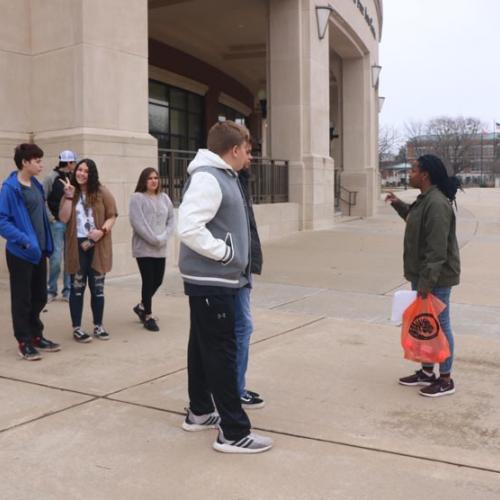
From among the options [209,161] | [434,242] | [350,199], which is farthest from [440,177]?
[350,199]

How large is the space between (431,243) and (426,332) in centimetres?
64

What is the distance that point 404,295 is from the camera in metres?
4.84

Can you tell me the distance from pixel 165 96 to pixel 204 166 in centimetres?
1938

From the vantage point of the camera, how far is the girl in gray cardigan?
6.65 metres

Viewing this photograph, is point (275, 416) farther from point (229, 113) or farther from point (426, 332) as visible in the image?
point (229, 113)

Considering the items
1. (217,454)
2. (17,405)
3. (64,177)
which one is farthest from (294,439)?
(64,177)

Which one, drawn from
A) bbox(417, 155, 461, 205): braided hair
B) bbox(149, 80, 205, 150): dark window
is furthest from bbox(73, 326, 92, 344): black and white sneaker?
bbox(149, 80, 205, 150): dark window

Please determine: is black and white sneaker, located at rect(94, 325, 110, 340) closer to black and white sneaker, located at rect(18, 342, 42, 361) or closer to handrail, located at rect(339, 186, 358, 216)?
black and white sneaker, located at rect(18, 342, 42, 361)

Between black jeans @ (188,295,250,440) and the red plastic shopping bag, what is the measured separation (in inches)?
63.0

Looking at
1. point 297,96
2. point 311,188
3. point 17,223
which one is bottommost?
point 17,223

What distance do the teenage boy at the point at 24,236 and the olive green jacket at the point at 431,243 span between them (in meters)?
3.04

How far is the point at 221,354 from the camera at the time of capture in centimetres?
367

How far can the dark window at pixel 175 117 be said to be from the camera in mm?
21633

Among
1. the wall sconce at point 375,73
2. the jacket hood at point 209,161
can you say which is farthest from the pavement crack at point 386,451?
the wall sconce at point 375,73
